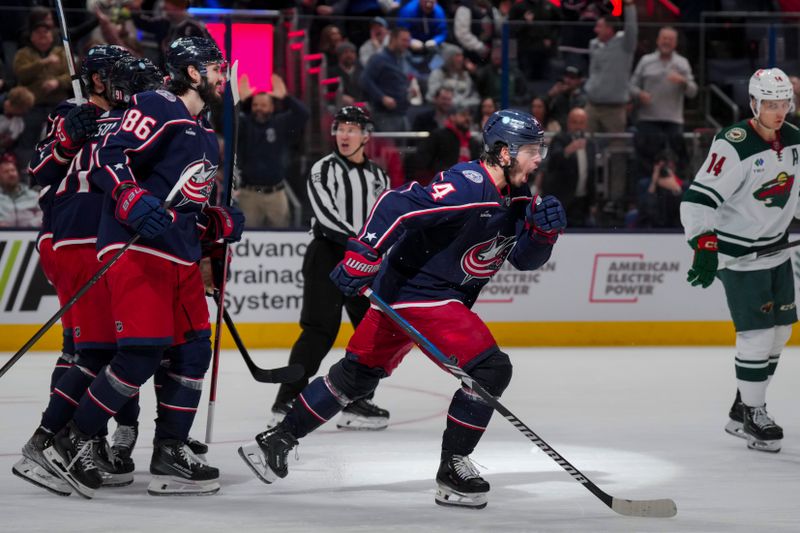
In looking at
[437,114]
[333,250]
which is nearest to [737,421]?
[333,250]

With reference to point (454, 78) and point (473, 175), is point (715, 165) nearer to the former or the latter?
point (473, 175)

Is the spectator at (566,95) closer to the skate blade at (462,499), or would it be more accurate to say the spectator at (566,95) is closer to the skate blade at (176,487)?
the skate blade at (462,499)

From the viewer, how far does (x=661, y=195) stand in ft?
29.2

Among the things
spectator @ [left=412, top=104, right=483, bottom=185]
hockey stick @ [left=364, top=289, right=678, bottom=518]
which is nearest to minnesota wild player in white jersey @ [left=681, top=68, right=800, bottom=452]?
hockey stick @ [left=364, top=289, right=678, bottom=518]

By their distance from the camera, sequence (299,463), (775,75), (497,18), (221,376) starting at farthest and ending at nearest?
1. (497,18)
2. (221,376)
3. (775,75)
4. (299,463)

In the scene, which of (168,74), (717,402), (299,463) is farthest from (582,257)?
(168,74)

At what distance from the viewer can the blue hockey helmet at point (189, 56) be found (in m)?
4.12

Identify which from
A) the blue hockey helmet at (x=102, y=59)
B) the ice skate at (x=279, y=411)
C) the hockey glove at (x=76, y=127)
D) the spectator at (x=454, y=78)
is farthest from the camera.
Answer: the spectator at (x=454, y=78)

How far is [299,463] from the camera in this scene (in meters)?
4.79

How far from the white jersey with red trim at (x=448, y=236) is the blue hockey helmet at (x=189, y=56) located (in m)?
0.74

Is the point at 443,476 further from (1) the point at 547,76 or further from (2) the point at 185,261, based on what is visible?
(1) the point at 547,76

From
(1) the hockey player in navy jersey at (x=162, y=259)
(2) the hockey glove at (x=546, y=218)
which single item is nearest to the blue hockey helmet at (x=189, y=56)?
(1) the hockey player in navy jersey at (x=162, y=259)

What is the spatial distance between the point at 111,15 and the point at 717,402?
4.68 meters

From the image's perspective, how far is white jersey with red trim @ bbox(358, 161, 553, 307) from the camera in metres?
3.99
